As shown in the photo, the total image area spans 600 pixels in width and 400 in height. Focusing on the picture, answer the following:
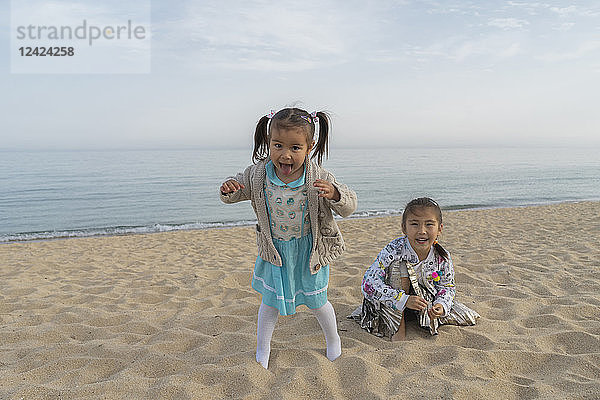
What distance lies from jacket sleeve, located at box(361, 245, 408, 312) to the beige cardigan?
2.47 ft

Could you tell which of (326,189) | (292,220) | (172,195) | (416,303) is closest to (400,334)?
(416,303)

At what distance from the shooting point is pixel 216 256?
7066mm

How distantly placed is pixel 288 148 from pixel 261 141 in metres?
0.37

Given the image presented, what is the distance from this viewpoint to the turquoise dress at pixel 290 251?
2750 millimetres

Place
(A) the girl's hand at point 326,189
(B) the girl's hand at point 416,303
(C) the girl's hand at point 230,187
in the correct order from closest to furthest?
1. (A) the girl's hand at point 326,189
2. (C) the girl's hand at point 230,187
3. (B) the girl's hand at point 416,303

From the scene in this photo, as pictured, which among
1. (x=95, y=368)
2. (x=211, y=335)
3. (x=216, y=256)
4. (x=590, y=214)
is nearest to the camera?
(x=95, y=368)

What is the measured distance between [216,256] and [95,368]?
4123 millimetres

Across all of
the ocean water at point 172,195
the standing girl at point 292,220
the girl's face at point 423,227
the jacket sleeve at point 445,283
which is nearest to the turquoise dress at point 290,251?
the standing girl at point 292,220

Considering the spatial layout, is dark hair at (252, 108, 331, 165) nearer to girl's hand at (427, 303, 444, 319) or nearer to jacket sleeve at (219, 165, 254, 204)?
jacket sleeve at (219, 165, 254, 204)

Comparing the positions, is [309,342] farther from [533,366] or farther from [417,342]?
[533,366]

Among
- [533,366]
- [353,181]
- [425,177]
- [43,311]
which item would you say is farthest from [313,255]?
[425,177]

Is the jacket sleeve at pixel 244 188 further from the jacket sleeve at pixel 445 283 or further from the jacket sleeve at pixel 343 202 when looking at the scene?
the jacket sleeve at pixel 445 283

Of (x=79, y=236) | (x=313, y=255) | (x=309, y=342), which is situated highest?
(x=313, y=255)

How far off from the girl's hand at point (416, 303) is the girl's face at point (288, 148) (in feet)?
4.50
